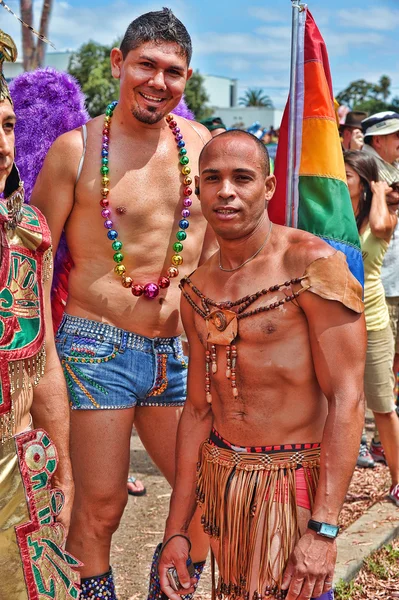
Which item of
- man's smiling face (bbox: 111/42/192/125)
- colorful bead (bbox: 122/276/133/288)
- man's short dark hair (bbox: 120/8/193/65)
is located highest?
man's short dark hair (bbox: 120/8/193/65)

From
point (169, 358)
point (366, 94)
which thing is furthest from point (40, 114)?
point (366, 94)

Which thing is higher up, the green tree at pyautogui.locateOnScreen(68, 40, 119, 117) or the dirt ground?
the green tree at pyautogui.locateOnScreen(68, 40, 119, 117)

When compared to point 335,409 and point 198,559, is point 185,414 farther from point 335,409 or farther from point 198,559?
point 198,559

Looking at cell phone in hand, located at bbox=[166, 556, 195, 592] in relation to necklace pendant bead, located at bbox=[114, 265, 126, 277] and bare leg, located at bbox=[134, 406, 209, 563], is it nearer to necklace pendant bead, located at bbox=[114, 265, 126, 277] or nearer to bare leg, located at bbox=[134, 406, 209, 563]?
bare leg, located at bbox=[134, 406, 209, 563]

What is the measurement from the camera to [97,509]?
2.93 meters

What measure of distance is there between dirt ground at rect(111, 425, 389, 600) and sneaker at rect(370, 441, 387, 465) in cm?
15

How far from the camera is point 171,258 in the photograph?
3.12 metres

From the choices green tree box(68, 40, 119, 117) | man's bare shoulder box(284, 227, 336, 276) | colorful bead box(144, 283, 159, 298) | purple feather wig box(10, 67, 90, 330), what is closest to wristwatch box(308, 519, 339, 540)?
man's bare shoulder box(284, 227, 336, 276)

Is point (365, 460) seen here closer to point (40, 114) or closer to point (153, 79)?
point (40, 114)

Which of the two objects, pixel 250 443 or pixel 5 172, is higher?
pixel 5 172

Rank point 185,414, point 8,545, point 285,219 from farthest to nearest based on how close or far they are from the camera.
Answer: point 285,219, point 185,414, point 8,545

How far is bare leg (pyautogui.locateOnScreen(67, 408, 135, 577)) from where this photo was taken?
2.92 m

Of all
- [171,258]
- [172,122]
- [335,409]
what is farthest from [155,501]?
[335,409]

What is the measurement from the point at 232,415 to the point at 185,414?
26cm
